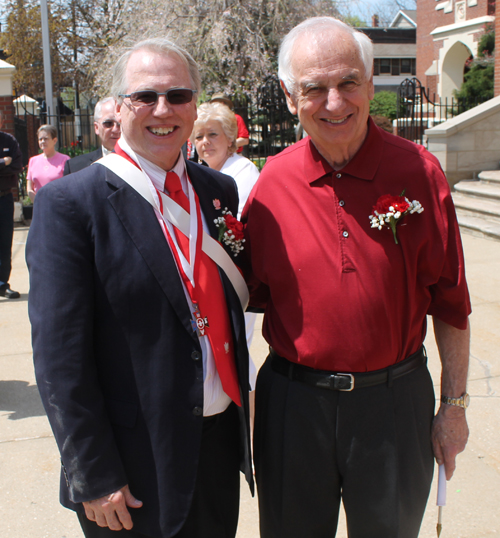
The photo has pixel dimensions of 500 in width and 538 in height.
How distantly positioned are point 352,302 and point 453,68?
105 feet

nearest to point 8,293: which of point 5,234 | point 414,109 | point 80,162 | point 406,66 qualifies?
point 5,234

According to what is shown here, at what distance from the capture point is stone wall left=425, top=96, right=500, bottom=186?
450 inches

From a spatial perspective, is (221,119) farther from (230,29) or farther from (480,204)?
(230,29)

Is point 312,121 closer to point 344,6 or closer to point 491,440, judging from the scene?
point 491,440

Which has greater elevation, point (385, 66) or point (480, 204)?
point (385, 66)

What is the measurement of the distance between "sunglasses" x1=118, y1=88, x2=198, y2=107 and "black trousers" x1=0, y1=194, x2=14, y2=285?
18.5ft

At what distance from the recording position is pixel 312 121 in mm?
2027

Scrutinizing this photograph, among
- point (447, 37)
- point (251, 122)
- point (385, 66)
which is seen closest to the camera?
point (251, 122)

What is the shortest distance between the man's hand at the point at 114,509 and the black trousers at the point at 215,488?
103 millimetres

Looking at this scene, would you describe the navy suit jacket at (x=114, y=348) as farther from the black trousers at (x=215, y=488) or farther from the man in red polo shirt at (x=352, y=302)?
the man in red polo shirt at (x=352, y=302)

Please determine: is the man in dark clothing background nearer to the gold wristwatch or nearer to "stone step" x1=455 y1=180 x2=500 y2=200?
the gold wristwatch

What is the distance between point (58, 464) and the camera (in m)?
3.56

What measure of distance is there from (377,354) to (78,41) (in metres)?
27.6

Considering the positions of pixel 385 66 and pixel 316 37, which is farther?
pixel 385 66
